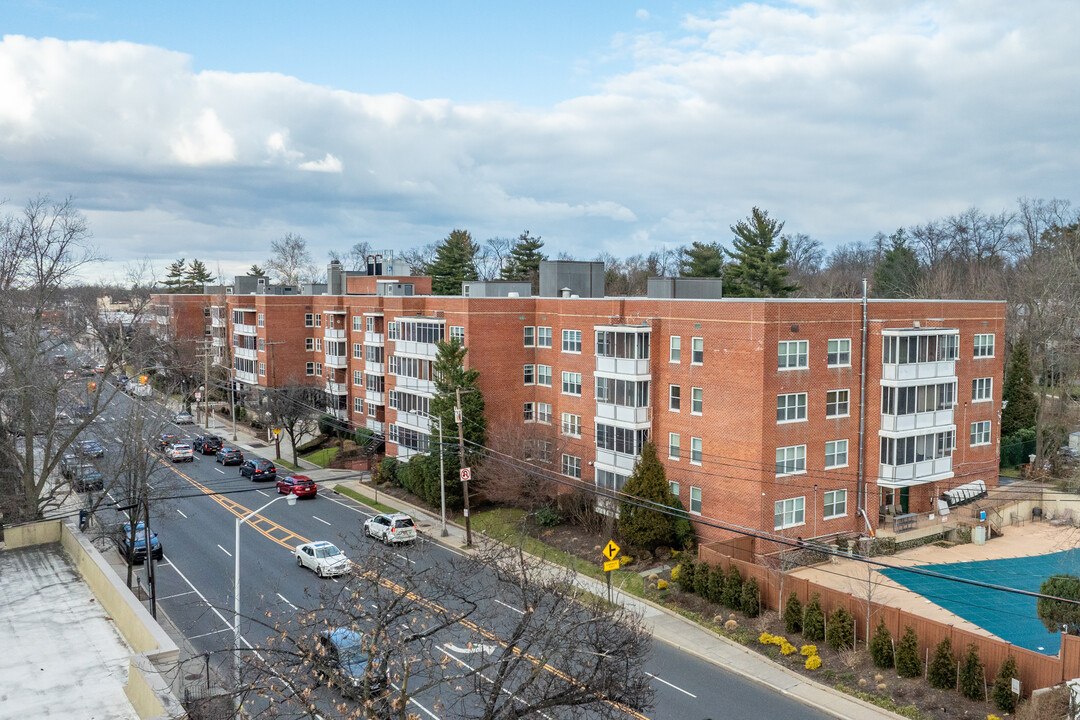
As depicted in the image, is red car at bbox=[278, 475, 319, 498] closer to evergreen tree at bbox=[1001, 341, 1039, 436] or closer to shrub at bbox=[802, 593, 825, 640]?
shrub at bbox=[802, 593, 825, 640]

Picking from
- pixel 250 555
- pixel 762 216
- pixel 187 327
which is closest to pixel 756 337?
pixel 250 555

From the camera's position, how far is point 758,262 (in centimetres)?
7006

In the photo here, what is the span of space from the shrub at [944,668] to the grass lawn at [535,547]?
11.3 metres

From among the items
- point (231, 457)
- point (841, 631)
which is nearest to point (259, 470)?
point (231, 457)

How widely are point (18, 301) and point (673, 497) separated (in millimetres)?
28816

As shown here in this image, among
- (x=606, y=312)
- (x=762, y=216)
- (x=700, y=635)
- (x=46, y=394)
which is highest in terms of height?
(x=762, y=216)

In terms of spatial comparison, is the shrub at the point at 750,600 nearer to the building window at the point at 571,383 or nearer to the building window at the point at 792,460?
the building window at the point at 792,460

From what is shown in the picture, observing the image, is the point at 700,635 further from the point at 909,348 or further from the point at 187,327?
the point at 187,327

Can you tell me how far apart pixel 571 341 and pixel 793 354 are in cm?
1397

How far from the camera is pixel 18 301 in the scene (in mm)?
32969

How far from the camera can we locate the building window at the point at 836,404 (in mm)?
37125

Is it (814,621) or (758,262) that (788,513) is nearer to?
(814,621)

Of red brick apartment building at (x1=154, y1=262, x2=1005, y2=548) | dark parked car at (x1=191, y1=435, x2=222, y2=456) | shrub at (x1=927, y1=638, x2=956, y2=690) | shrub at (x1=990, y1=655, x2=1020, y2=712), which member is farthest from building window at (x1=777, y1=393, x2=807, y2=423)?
dark parked car at (x1=191, y1=435, x2=222, y2=456)

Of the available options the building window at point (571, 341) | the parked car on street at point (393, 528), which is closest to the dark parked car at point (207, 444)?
the parked car on street at point (393, 528)
